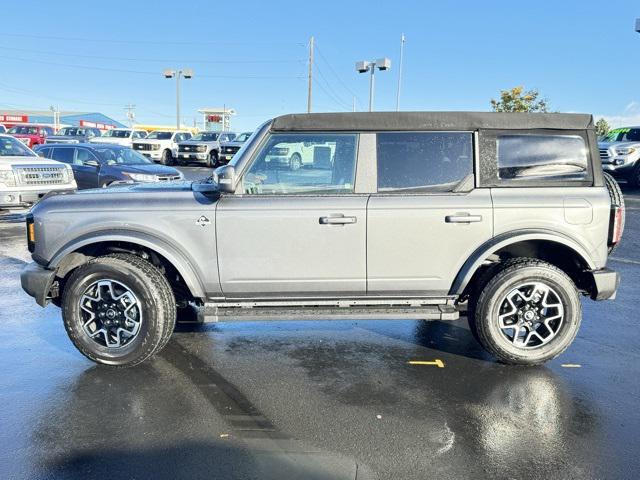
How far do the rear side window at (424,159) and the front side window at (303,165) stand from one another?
0.91ft

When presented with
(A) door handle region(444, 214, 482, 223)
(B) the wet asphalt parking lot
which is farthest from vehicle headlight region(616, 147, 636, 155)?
(A) door handle region(444, 214, 482, 223)

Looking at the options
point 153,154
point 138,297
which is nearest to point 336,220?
point 138,297

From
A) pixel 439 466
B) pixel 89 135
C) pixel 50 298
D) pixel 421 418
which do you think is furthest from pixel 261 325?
pixel 89 135

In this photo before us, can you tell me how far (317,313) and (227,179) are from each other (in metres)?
1.23

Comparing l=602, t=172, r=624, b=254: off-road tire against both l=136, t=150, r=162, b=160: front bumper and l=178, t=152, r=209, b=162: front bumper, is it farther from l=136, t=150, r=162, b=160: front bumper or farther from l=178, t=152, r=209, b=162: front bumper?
l=136, t=150, r=162, b=160: front bumper

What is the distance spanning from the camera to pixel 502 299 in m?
4.09

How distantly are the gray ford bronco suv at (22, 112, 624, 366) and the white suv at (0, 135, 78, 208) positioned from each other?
693 cm

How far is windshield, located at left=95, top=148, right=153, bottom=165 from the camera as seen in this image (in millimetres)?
13354

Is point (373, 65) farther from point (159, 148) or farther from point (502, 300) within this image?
point (502, 300)

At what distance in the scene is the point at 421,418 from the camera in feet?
11.2

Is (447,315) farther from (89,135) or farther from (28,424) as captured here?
(89,135)

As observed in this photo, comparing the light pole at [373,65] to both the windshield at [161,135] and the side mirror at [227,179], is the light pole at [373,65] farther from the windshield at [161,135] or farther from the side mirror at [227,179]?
the side mirror at [227,179]

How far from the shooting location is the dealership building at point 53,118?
227 ft

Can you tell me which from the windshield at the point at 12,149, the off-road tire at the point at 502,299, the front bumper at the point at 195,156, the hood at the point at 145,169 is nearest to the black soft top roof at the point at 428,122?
the off-road tire at the point at 502,299
